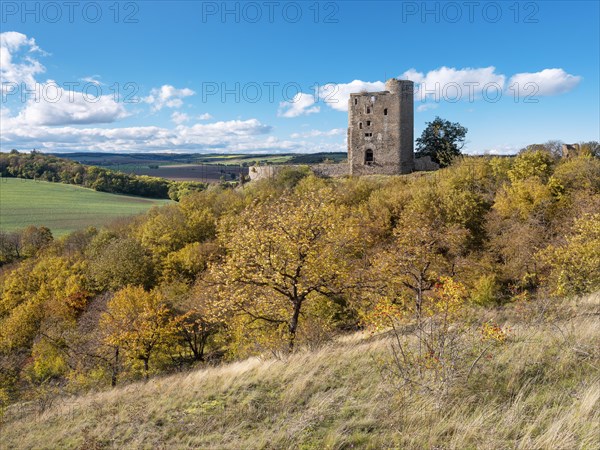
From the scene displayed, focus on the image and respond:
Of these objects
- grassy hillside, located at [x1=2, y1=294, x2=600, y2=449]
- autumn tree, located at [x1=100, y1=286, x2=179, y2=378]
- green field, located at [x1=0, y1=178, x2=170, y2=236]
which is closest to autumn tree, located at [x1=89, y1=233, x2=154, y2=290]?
autumn tree, located at [x1=100, y1=286, x2=179, y2=378]

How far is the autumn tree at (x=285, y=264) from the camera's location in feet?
51.1

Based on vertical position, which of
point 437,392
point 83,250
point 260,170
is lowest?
point 83,250

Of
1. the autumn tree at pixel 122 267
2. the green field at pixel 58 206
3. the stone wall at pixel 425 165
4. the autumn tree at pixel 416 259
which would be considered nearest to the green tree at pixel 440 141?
the stone wall at pixel 425 165

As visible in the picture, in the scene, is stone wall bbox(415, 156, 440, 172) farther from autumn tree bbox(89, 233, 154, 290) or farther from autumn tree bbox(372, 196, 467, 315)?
autumn tree bbox(89, 233, 154, 290)

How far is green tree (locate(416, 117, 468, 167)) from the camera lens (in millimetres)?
52031

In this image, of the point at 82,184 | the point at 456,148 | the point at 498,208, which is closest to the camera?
the point at 498,208

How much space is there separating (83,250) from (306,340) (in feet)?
165

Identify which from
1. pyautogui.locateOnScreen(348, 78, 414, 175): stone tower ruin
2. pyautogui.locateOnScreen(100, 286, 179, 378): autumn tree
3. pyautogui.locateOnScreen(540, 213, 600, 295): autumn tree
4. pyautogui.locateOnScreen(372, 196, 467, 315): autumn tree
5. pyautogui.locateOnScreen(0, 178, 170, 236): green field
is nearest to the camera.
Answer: pyautogui.locateOnScreen(540, 213, 600, 295): autumn tree

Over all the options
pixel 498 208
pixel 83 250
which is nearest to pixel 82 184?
pixel 83 250

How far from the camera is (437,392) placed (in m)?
6.56

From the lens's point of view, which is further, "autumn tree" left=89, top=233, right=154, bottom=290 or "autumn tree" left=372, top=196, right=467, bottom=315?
"autumn tree" left=89, top=233, right=154, bottom=290

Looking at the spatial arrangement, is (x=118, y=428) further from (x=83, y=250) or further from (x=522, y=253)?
(x=83, y=250)

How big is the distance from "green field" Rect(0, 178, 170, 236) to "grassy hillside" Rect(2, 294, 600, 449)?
216 ft

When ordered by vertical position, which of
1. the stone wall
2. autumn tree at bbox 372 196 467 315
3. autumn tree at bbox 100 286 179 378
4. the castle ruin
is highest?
the castle ruin
